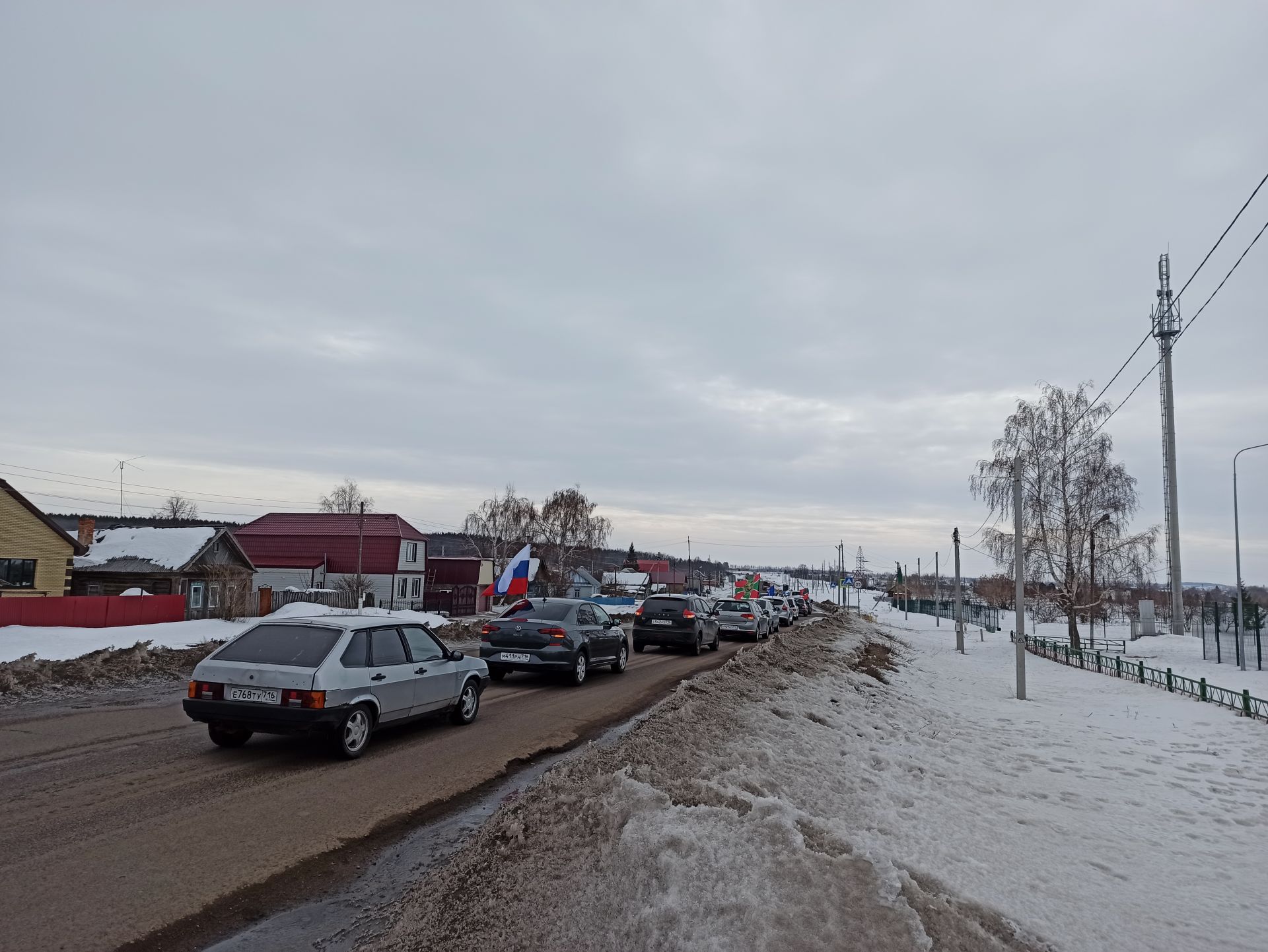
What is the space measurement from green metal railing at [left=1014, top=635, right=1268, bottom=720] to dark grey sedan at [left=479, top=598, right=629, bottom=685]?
Answer: 12.0m

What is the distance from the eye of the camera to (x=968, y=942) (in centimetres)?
365

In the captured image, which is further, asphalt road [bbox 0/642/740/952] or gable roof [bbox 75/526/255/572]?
gable roof [bbox 75/526/255/572]

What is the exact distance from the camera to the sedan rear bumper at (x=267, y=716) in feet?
23.7

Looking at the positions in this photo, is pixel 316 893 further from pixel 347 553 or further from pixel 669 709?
pixel 347 553

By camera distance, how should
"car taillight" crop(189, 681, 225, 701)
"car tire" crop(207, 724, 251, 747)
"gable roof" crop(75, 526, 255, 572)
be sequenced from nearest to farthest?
1. "car taillight" crop(189, 681, 225, 701)
2. "car tire" crop(207, 724, 251, 747)
3. "gable roof" crop(75, 526, 255, 572)

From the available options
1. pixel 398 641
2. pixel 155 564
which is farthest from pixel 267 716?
pixel 155 564

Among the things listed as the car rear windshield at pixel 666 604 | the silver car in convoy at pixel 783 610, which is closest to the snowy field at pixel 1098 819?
the car rear windshield at pixel 666 604

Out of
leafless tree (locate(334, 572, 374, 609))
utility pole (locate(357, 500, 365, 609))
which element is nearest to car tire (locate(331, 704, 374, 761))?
utility pole (locate(357, 500, 365, 609))

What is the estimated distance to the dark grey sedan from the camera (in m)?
13.9

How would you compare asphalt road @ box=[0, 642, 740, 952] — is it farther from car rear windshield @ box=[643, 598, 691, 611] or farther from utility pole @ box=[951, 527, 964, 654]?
utility pole @ box=[951, 527, 964, 654]

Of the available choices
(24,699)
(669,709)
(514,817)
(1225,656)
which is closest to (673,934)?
(514,817)

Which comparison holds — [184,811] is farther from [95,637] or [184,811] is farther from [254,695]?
[95,637]

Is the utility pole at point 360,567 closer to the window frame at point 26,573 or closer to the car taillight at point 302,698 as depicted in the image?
the window frame at point 26,573

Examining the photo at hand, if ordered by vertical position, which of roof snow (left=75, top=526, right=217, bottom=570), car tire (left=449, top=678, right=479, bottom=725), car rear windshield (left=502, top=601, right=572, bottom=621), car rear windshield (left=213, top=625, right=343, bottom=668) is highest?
roof snow (left=75, top=526, right=217, bottom=570)
